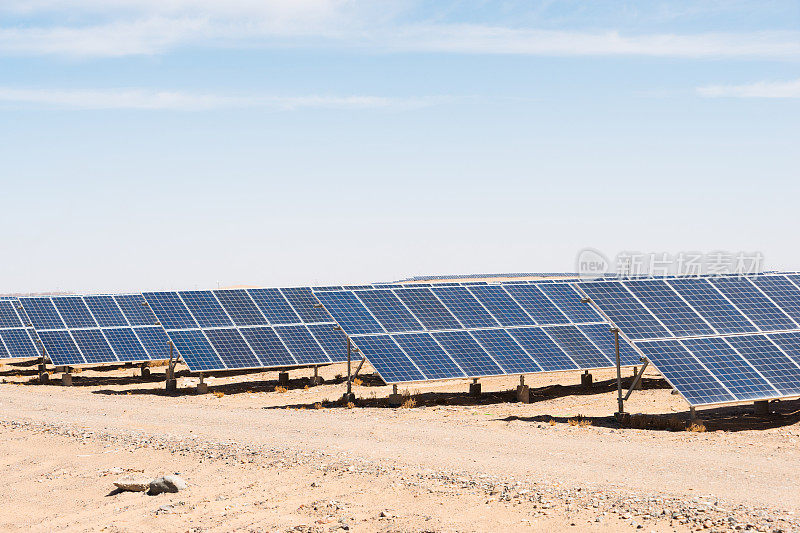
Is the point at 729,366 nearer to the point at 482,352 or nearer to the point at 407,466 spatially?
the point at 482,352

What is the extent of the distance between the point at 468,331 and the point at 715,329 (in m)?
8.29

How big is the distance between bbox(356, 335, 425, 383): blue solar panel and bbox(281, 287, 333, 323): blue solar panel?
9231 millimetres

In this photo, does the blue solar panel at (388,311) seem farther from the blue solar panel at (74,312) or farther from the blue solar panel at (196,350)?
the blue solar panel at (74,312)

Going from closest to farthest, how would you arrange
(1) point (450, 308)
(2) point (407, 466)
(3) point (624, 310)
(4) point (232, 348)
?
(2) point (407, 466) → (3) point (624, 310) → (1) point (450, 308) → (4) point (232, 348)

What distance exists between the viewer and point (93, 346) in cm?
3762

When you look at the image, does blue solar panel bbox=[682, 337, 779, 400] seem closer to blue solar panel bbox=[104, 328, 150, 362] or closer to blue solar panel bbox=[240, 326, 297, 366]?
blue solar panel bbox=[240, 326, 297, 366]

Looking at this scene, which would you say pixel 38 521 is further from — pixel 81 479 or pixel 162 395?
pixel 162 395

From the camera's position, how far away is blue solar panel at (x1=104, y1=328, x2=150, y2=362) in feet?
123

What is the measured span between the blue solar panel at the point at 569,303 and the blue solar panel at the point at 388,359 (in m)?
8.13

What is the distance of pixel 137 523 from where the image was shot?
50.6 feet

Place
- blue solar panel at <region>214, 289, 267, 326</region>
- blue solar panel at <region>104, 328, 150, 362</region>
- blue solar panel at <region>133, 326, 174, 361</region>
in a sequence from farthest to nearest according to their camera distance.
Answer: blue solar panel at <region>133, 326, 174, 361</region>, blue solar panel at <region>104, 328, 150, 362</region>, blue solar panel at <region>214, 289, 267, 326</region>

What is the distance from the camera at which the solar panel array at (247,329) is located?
32688mm

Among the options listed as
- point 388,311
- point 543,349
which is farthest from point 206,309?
point 543,349

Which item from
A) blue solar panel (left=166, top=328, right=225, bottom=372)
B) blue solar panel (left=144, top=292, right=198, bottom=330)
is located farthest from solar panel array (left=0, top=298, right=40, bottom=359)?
blue solar panel (left=166, top=328, right=225, bottom=372)
